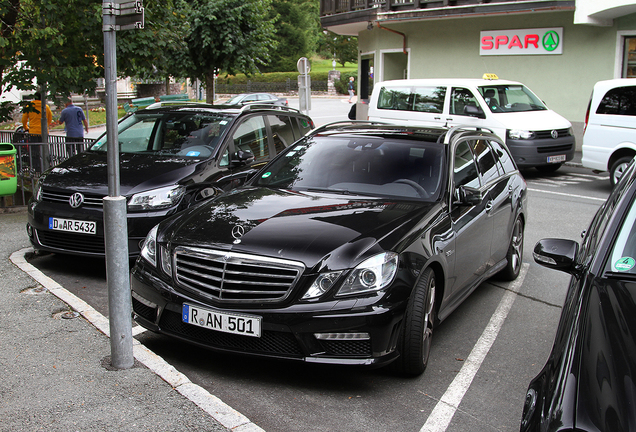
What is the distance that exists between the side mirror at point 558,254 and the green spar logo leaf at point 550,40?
18.0 meters

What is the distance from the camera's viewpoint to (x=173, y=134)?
7.69 metres

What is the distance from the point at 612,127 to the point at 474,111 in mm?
3174

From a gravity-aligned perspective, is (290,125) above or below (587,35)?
below

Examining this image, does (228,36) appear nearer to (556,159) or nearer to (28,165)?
(28,165)

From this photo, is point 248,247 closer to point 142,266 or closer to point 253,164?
point 142,266

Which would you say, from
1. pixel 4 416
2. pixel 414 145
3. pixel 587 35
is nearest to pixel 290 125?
pixel 414 145

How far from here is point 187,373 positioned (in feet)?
14.1

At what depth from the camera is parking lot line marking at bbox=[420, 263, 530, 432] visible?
12.4 feet

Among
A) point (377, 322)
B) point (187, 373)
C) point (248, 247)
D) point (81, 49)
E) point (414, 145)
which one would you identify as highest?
point (81, 49)

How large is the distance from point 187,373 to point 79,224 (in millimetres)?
2652

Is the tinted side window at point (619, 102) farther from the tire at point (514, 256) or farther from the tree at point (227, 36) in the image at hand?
the tree at point (227, 36)

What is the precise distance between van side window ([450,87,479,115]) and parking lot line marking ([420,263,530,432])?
934 cm

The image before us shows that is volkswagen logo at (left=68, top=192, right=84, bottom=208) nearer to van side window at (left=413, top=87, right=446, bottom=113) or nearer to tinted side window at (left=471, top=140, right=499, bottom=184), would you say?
tinted side window at (left=471, top=140, right=499, bottom=184)

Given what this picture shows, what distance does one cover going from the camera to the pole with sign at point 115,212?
12.8ft
